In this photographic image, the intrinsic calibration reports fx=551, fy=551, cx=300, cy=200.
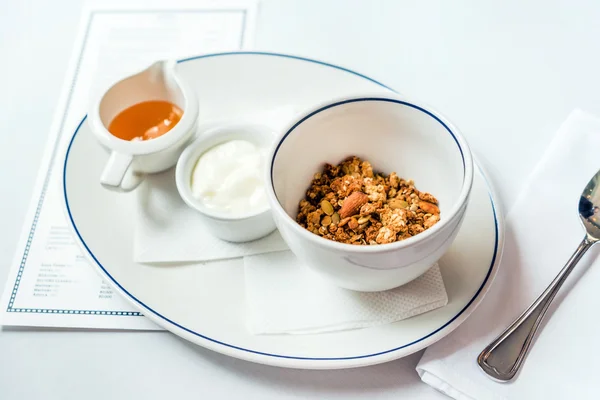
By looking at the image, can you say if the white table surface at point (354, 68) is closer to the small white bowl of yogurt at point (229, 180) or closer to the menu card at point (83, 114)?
the menu card at point (83, 114)

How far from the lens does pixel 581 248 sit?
76cm

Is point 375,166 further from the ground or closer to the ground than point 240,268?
further from the ground

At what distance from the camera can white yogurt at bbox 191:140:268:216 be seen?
79 cm

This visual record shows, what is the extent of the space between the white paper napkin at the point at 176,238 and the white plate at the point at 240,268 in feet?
0.05

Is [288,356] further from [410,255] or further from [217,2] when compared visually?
[217,2]

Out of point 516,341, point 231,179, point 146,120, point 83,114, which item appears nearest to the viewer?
point 516,341

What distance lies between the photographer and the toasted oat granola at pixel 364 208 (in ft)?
2.40

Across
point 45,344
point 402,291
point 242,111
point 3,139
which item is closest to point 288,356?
point 402,291

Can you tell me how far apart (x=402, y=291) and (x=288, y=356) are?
17cm

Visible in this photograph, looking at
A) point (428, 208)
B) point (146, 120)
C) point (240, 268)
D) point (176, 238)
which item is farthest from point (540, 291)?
point (146, 120)

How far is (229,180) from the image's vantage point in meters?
0.81

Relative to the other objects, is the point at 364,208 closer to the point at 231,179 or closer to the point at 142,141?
the point at 231,179

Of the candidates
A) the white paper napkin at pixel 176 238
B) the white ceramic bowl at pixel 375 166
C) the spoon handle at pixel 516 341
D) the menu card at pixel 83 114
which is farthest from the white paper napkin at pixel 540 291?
the menu card at pixel 83 114

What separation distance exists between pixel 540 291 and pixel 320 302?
30 centimetres
